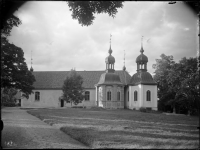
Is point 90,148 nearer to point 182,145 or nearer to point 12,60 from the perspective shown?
point 182,145

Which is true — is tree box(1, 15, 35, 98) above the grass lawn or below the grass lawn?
above

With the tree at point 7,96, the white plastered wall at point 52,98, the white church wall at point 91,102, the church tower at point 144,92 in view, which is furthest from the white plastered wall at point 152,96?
the tree at point 7,96

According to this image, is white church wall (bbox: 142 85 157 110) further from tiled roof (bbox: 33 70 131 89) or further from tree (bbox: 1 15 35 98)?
tree (bbox: 1 15 35 98)

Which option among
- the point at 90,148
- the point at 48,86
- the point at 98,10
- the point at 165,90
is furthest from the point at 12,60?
the point at 48,86

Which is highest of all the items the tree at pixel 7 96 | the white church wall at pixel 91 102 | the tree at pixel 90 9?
the tree at pixel 90 9

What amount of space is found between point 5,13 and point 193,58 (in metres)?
3.41

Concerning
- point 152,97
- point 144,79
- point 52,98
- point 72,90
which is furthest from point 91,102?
point 152,97

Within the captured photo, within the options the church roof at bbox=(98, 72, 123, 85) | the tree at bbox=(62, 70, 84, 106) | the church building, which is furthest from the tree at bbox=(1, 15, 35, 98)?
the tree at bbox=(62, 70, 84, 106)

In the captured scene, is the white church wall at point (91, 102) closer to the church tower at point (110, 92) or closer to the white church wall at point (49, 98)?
the white church wall at point (49, 98)

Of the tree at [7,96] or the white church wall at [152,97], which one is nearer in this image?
the tree at [7,96]

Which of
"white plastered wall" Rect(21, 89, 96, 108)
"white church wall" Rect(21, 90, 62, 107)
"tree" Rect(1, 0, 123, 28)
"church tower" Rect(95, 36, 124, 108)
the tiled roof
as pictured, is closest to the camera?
"tree" Rect(1, 0, 123, 28)

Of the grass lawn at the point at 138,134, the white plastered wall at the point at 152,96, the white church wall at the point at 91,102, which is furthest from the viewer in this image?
the white church wall at the point at 91,102

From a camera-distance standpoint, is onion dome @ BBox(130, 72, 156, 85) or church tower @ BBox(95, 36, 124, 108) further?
church tower @ BBox(95, 36, 124, 108)

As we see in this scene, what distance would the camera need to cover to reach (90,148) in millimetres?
5219
